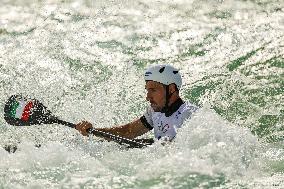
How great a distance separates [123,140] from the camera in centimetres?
771

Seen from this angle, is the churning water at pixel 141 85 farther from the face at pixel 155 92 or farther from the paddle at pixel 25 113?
the face at pixel 155 92

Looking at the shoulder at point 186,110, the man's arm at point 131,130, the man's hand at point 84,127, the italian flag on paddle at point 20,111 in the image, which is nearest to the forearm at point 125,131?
the man's arm at point 131,130

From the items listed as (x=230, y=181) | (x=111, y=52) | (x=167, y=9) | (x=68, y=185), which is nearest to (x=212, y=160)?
(x=230, y=181)

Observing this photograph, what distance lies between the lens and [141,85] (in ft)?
43.5

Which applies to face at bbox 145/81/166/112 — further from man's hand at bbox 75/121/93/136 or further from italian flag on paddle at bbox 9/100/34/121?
italian flag on paddle at bbox 9/100/34/121

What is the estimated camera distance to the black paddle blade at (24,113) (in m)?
8.75

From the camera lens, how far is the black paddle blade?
8750mm

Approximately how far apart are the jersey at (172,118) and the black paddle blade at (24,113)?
1.65 meters

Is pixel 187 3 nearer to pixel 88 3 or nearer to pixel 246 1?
pixel 246 1

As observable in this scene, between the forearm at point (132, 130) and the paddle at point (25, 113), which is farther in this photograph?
the paddle at point (25, 113)

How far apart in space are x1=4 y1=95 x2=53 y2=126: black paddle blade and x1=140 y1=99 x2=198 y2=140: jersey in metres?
1.65

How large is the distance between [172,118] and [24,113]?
2219 millimetres

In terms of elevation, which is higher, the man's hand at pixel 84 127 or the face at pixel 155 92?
the face at pixel 155 92

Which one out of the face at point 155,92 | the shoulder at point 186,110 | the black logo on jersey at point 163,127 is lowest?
the black logo on jersey at point 163,127
